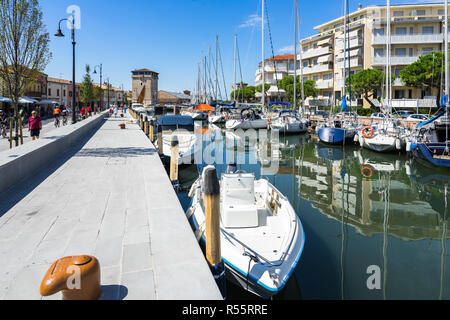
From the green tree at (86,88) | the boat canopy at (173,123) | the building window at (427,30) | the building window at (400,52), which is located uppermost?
the building window at (427,30)

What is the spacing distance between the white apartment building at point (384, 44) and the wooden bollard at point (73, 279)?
167 feet

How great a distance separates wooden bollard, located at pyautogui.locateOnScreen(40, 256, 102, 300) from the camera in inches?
120

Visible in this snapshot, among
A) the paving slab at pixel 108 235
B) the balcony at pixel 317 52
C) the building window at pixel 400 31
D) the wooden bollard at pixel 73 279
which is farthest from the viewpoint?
the balcony at pixel 317 52

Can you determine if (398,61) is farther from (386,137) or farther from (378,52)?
(386,137)

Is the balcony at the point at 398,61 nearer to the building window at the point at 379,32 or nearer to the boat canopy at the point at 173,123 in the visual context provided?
the building window at the point at 379,32

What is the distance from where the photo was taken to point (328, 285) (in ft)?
21.9

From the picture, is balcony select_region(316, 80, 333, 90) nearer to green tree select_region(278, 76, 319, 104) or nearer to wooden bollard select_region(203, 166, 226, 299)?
green tree select_region(278, 76, 319, 104)

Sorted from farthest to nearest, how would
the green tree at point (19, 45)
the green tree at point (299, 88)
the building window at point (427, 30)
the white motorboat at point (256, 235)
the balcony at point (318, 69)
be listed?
1. the balcony at point (318, 69)
2. the green tree at point (299, 88)
3. the building window at point (427, 30)
4. the green tree at point (19, 45)
5. the white motorboat at point (256, 235)

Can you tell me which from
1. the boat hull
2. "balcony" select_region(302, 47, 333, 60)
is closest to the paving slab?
the boat hull

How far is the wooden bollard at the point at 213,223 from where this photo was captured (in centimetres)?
474

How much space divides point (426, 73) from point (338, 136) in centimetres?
2362

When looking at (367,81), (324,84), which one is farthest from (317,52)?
(367,81)

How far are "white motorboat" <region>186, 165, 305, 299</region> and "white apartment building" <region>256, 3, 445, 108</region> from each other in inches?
1800

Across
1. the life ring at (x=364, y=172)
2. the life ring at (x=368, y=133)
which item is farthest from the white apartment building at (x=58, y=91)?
the life ring at (x=364, y=172)
